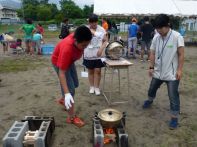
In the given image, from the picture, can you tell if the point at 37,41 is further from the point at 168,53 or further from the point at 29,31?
the point at 168,53

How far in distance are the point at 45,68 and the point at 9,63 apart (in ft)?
5.84

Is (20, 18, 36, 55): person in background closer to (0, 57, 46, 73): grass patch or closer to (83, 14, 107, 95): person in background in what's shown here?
(0, 57, 46, 73): grass patch

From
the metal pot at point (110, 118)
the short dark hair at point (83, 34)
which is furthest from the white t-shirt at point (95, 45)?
the short dark hair at point (83, 34)

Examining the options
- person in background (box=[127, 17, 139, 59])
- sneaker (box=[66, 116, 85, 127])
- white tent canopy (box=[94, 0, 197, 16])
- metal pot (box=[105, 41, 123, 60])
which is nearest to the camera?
sneaker (box=[66, 116, 85, 127])

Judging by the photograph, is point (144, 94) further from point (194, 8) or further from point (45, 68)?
point (194, 8)

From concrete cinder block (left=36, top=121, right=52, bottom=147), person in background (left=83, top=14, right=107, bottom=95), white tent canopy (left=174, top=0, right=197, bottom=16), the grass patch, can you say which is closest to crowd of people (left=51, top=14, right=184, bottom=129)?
concrete cinder block (left=36, top=121, right=52, bottom=147)

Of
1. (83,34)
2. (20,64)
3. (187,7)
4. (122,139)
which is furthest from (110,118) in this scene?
(187,7)

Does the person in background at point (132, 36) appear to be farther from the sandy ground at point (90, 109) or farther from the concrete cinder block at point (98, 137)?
the concrete cinder block at point (98, 137)

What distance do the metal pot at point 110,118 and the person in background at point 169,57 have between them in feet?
2.96

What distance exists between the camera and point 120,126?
136 inches

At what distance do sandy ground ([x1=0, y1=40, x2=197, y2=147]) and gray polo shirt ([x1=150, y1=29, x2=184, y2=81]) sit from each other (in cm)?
84

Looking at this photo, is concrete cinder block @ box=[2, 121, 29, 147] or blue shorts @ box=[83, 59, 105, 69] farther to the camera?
blue shorts @ box=[83, 59, 105, 69]

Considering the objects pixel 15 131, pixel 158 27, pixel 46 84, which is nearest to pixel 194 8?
pixel 46 84

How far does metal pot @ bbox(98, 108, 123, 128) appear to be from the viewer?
3369mm
